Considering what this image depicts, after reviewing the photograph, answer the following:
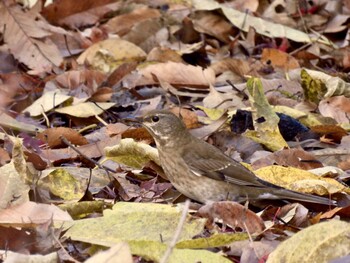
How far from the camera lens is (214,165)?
600cm

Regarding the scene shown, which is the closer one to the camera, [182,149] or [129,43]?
[182,149]

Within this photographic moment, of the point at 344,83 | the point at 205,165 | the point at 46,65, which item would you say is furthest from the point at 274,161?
the point at 46,65

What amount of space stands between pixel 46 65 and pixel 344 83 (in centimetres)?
261

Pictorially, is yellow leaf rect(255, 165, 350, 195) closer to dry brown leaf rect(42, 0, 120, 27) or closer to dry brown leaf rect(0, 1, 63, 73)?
dry brown leaf rect(0, 1, 63, 73)

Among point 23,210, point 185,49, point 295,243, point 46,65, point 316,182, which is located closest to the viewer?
point 295,243

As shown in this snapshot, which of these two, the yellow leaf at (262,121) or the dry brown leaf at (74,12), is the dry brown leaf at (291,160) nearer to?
the yellow leaf at (262,121)

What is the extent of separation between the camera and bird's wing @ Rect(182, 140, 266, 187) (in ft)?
19.2

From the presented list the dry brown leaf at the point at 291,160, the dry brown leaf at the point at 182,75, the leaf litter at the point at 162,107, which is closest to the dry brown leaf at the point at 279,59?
the leaf litter at the point at 162,107

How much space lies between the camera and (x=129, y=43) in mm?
8914

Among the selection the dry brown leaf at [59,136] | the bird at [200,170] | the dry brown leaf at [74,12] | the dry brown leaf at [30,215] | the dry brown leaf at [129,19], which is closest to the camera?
the dry brown leaf at [30,215]

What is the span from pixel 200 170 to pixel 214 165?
0.30ft

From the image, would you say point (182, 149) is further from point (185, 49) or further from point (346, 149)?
point (185, 49)

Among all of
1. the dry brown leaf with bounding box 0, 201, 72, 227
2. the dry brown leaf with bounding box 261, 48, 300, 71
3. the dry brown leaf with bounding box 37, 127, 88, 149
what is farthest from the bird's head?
the dry brown leaf with bounding box 261, 48, 300, 71

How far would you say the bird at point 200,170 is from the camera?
575 centimetres
